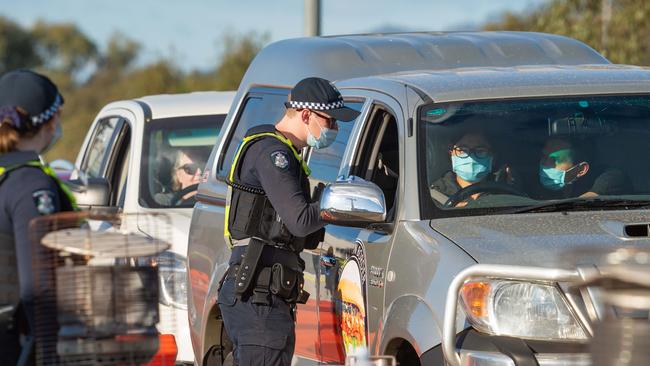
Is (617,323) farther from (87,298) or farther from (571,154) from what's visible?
(571,154)

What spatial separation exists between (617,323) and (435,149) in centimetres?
264

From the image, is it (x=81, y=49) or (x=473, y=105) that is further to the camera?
(x=81, y=49)

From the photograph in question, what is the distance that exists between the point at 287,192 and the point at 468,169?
0.89 m

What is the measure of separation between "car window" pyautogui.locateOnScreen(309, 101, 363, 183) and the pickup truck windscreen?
661mm

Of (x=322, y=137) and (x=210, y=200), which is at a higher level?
(x=322, y=137)

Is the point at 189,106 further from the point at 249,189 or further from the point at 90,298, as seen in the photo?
the point at 90,298

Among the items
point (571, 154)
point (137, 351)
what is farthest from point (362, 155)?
point (137, 351)

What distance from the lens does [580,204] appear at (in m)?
6.31

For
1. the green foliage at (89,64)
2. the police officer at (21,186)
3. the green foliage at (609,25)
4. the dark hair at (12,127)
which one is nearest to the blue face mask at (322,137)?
the police officer at (21,186)

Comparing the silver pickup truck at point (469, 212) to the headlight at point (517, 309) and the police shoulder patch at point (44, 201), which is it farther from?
the police shoulder patch at point (44, 201)

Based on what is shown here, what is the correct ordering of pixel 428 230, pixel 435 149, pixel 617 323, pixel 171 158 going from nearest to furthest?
pixel 617 323 → pixel 428 230 → pixel 435 149 → pixel 171 158

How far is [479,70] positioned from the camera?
742 centimetres

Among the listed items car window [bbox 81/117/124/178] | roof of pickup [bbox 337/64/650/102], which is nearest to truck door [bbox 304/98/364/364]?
roof of pickup [bbox 337/64/650/102]

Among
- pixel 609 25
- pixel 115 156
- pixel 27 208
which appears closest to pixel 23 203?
pixel 27 208
